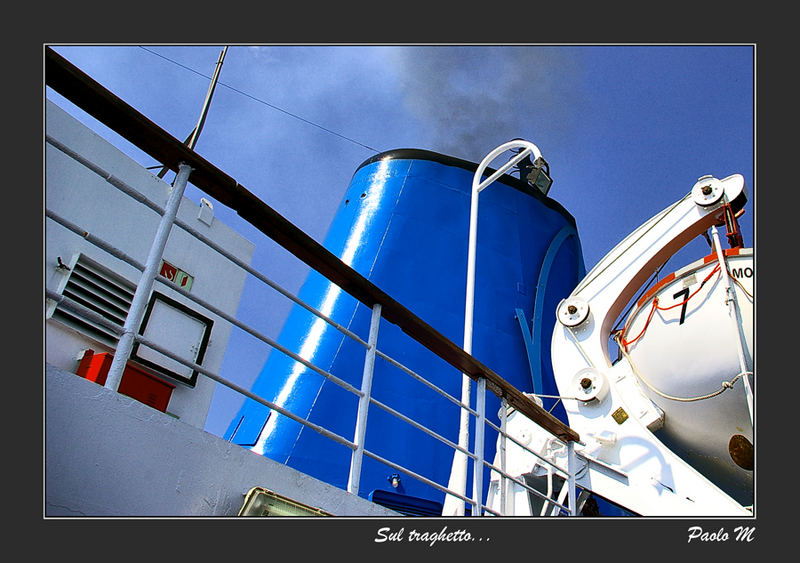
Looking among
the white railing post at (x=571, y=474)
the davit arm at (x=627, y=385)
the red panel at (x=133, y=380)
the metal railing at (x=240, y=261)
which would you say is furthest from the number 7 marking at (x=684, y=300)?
the red panel at (x=133, y=380)

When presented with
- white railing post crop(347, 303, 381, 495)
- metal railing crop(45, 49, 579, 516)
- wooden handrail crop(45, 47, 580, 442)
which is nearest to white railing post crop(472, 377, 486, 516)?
metal railing crop(45, 49, 579, 516)

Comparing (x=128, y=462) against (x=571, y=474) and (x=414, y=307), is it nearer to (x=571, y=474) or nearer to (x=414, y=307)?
(x=571, y=474)

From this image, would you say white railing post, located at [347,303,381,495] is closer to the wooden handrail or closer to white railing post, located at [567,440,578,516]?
the wooden handrail

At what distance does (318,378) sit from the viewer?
6027mm

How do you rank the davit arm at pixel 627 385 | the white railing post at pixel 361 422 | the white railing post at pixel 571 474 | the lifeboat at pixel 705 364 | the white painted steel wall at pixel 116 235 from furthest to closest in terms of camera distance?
1. the lifeboat at pixel 705 364
2. the davit arm at pixel 627 385
3. the white railing post at pixel 571 474
4. the white painted steel wall at pixel 116 235
5. the white railing post at pixel 361 422

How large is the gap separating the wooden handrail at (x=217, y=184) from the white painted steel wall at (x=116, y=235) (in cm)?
123

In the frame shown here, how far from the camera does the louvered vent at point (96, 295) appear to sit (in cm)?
305

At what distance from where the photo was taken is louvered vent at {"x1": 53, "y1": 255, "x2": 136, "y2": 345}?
3.05 meters

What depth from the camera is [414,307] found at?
21.9ft

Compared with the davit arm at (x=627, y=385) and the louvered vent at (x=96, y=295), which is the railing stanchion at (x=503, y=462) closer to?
the davit arm at (x=627, y=385)

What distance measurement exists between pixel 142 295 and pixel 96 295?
1.70 m

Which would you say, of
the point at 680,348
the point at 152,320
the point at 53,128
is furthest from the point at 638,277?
the point at 53,128

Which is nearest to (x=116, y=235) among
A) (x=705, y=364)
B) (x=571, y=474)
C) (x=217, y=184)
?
(x=217, y=184)
